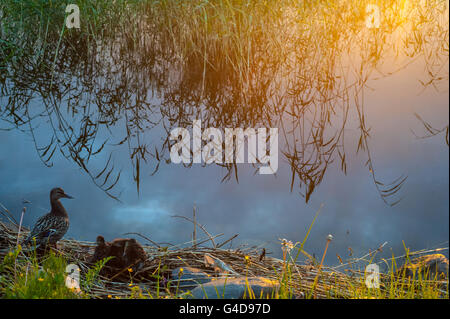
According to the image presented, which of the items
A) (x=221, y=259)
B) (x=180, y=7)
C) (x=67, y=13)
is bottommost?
(x=221, y=259)

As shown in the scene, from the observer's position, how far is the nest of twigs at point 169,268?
5.29 ft

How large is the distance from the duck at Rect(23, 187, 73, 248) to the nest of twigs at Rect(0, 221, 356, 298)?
0.30 feet

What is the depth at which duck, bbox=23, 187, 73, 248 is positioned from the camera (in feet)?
5.32

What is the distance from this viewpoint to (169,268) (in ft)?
6.07

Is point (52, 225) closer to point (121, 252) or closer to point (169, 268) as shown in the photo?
point (121, 252)

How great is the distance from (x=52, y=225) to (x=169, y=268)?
54cm

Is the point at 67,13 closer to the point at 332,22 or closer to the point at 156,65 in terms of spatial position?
the point at 156,65

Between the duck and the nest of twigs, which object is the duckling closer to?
the nest of twigs

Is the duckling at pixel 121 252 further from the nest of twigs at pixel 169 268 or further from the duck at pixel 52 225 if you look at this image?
the duck at pixel 52 225

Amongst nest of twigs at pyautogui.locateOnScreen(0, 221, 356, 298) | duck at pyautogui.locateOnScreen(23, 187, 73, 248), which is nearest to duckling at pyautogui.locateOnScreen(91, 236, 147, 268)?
nest of twigs at pyautogui.locateOnScreen(0, 221, 356, 298)

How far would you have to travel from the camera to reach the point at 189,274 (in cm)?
168

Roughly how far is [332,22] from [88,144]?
138cm
